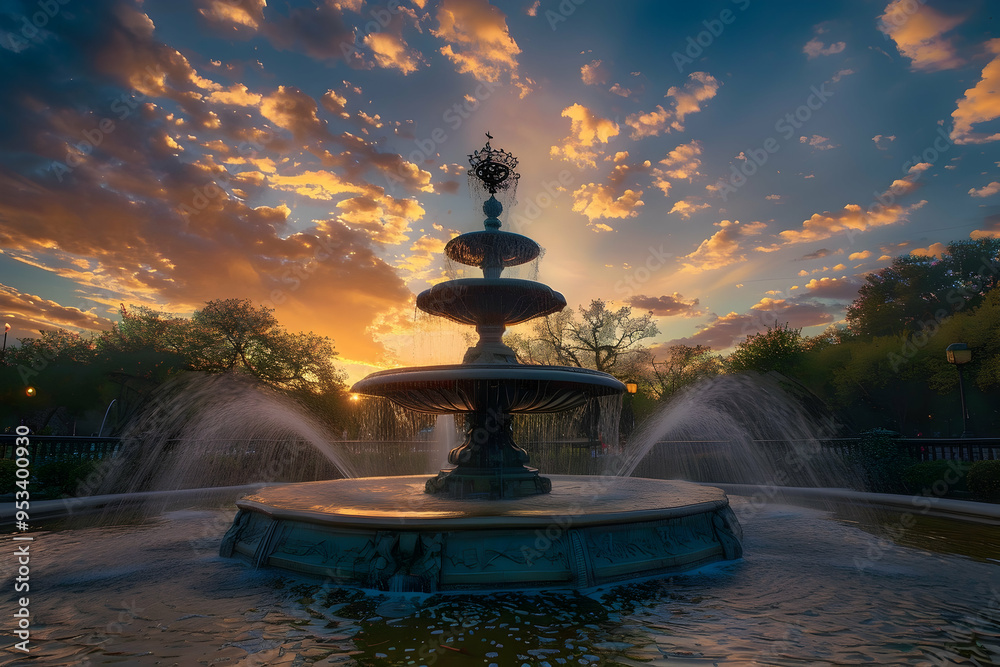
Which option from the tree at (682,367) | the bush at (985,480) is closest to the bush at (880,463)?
the bush at (985,480)

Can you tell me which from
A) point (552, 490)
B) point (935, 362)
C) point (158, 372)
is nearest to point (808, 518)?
point (552, 490)

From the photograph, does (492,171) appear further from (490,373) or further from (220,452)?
(220,452)

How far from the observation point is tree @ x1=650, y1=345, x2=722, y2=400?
1829 inches

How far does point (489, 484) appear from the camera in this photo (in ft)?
27.7

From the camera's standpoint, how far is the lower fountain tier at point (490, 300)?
30.1 ft

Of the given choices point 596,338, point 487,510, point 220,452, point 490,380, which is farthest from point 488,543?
point 596,338

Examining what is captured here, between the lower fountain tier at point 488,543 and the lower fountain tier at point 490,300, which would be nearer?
the lower fountain tier at point 488,543

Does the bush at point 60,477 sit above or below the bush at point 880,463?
below

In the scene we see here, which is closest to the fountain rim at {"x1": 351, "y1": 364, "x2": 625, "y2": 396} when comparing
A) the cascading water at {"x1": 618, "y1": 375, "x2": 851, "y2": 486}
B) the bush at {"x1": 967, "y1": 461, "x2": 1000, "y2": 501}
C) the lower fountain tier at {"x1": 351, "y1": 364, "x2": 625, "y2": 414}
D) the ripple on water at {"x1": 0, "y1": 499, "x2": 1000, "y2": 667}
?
the lower fountain tier at {"x1": 351, "y1": 364, "x2": 625, "y2": 414}

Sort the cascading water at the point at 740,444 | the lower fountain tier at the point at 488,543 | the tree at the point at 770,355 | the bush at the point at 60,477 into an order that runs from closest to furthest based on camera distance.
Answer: the lower fountain tier at the point at 488,543 → the bush at the point at 60,477 → the cascading water at the point at 740,444 → the tree at the point at 770,355

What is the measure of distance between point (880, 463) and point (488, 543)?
14.4m

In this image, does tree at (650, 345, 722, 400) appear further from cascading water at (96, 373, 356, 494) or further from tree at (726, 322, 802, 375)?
cascading water at (96, 373, 356, 494)

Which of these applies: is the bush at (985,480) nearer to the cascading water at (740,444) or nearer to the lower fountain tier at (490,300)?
the cascading water at (740,444)

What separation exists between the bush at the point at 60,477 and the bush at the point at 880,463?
70.8 feet
